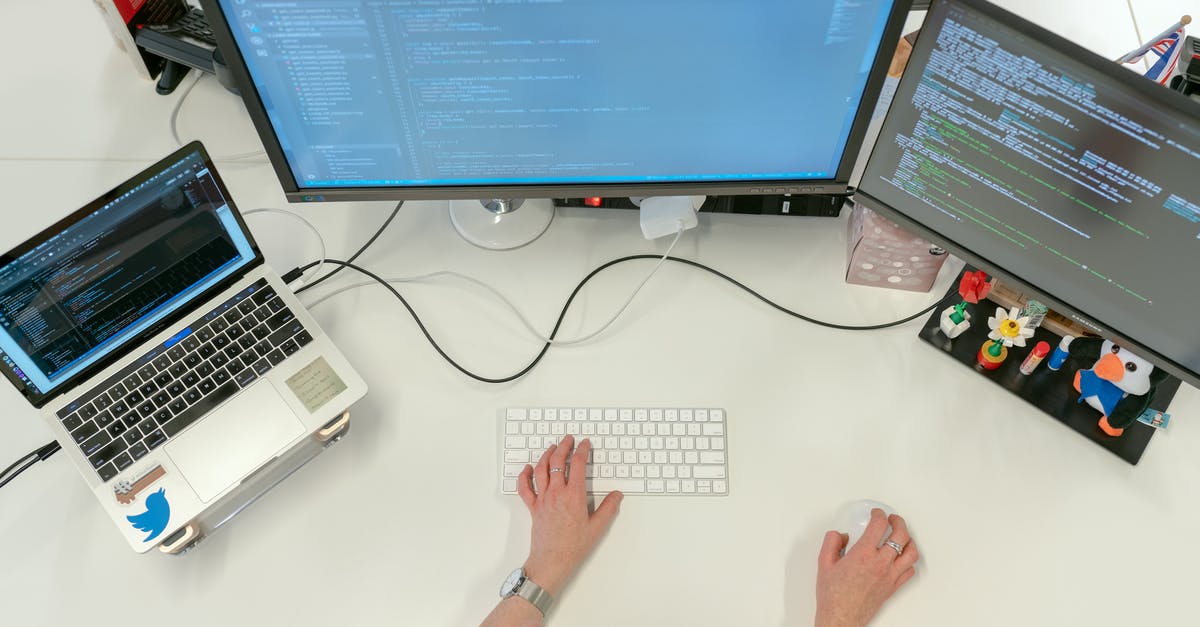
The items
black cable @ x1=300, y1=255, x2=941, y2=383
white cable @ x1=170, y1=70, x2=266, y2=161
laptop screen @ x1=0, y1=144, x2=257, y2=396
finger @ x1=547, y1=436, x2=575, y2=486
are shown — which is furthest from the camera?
white cable @ x1=170, y1=70, x2=266, y2=161

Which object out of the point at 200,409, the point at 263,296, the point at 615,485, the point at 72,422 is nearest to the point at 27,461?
the point at 72,422

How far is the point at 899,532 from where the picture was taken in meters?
0.95

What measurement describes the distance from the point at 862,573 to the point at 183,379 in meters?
0.81

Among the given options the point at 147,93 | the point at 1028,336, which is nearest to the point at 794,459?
the point at 1028,336

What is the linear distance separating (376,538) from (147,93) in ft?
2.69

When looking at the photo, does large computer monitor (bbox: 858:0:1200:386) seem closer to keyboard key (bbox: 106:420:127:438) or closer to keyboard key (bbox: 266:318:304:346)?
keyboard key (bbox: 266:318:304:346)

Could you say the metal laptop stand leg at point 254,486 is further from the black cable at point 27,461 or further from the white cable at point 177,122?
the white cable at point 177,122

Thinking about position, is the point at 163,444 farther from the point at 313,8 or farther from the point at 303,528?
the point at 313,8

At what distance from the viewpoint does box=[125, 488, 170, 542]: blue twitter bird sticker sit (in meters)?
0.93

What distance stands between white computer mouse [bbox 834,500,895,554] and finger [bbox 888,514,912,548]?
0.01 m

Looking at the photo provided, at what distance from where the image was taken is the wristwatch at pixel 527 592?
92 centimetres

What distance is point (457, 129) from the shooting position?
96cm

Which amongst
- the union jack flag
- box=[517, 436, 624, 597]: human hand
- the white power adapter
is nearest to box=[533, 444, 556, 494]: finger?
box=[517, 436, 624, 597]: human hand

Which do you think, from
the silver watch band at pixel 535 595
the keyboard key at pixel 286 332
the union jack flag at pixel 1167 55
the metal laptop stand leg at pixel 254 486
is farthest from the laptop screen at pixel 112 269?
the union jack flag at pixel 1167 55
